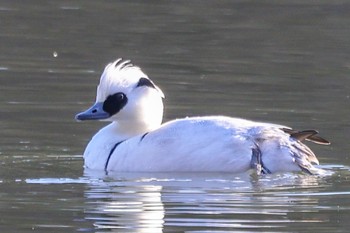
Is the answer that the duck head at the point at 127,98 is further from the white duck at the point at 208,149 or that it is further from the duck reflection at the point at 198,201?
the duck reflection at the point at 198,201

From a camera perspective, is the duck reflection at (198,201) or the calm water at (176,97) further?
the calm water at (176,97)

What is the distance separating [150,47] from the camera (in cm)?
2127

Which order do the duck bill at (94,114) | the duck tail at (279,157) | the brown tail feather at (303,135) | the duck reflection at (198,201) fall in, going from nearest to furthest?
the duck reflection at (198,201) → the duck tail at (279,157) → the brown tail feather at (303,135) → the duck bill at (94,114)

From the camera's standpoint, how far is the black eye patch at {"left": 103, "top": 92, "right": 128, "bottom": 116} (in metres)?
13.8

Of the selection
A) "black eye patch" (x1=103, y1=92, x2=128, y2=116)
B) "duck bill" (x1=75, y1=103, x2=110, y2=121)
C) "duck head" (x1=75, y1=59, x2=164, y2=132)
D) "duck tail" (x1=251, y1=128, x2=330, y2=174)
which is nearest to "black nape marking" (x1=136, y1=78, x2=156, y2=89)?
"duck head" (x1=75, y1=59, x2=164, y2=132)

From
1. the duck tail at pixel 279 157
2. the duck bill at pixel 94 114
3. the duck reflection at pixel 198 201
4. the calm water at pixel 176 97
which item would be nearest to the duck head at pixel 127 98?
the duck bill at pixel 94 114

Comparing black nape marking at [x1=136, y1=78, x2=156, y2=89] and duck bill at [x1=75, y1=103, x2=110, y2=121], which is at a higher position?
black nape marking at [x1=136, y1=78, x2=156, y2=89]

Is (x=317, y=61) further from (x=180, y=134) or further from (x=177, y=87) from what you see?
(x=180, y=134)

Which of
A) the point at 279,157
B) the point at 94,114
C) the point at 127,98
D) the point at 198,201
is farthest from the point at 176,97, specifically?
the point at 198,201

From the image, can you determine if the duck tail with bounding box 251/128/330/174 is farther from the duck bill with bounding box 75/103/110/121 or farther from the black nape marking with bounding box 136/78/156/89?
the duck bill with bounding box 75/103/110/121

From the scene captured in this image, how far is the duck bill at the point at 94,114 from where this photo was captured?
1369 centimetres

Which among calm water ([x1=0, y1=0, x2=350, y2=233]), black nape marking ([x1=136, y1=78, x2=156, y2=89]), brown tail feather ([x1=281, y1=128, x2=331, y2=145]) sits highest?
black nape marking ([x1=136, y1=78, x2=156, y2=89])

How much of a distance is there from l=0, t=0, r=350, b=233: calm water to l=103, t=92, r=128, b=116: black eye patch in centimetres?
56

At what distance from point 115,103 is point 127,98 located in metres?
0.12
